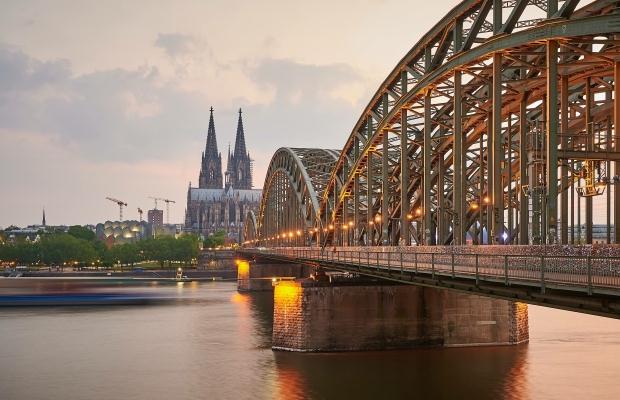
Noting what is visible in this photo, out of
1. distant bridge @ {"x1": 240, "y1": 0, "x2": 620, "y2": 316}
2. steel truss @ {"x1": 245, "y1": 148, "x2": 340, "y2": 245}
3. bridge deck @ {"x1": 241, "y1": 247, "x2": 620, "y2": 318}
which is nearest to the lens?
bridge deck @ {"x1": 241, "y1": 247, "x2": 620, "y2": 318}

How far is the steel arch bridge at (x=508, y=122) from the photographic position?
123 feet

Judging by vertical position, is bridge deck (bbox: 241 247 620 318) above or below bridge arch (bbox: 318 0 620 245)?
below

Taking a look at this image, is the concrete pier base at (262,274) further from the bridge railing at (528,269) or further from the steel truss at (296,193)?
the bridge railing at (528,269)

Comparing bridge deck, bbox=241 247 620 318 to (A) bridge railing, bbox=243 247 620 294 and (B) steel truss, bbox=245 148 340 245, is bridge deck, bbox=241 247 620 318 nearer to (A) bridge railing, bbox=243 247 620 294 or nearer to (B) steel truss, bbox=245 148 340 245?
(A) bridge railing, bbox=243 247 620 294

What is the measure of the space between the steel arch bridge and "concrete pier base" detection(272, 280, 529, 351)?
4546 millimetres

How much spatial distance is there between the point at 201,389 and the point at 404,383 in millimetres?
11294

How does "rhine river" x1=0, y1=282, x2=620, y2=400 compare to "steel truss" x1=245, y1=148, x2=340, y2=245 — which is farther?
"steel truss" x1=245, y1=148, x2=340, y2=245

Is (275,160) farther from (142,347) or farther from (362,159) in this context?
(142,347)

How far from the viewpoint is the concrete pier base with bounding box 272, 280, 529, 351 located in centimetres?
5638

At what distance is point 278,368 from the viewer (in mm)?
53125

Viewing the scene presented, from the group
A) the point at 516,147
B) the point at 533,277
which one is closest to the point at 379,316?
the point at 516,147

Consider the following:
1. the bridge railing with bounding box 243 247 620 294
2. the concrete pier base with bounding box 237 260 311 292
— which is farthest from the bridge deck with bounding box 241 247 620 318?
the concrete pier base with bounding box 237 260 311 292

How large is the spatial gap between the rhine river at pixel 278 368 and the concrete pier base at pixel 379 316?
39.8 inches

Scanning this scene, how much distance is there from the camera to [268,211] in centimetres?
17425
